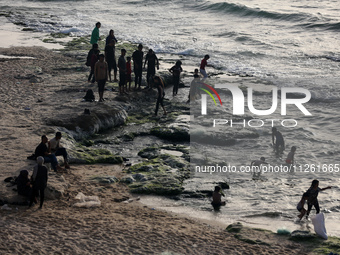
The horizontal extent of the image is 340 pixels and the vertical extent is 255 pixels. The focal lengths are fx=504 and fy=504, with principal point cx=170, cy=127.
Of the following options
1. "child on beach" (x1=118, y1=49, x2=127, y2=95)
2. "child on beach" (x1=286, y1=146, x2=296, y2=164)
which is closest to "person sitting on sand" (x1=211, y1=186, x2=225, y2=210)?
"child on beach" (x1=286, y1=146, x2=296, y2=164)

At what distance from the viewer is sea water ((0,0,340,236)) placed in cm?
1272

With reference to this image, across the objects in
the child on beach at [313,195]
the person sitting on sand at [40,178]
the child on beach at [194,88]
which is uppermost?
the child on beach at [194,88]

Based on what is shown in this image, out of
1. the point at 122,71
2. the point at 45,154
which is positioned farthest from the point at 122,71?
the point at 45,154

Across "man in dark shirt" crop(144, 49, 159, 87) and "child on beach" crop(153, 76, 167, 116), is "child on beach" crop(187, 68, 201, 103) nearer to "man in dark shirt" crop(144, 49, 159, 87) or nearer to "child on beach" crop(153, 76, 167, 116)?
"man in dark shirt" crop(144, 49, 159, 87)

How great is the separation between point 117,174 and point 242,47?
20.9 m

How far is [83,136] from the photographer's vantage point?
1580 cm

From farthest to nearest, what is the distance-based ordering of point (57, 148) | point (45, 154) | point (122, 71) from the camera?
point (122, 71)
point (57, 148)
point (45, 154)

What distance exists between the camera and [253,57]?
29766 millimetres

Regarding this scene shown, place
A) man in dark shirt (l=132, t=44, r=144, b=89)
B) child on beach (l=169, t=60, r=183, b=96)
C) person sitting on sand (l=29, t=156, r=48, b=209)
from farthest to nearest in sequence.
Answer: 1. child on beach (l=169, t=60, r=183, b=96)
2. man in dark shirt (l=132, t=44, r=144, b=89)
3. person sitting on sand (l=29, t=156, r=48, b=209)

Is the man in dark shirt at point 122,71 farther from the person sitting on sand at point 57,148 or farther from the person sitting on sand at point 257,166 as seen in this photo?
the person sitting on sand at point 257,166

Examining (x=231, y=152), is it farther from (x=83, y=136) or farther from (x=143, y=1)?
(x=143, y=1)

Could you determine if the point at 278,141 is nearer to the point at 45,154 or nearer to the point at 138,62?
the point at 138,62

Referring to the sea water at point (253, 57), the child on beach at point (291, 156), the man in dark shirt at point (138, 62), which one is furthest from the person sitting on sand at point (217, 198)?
the man in dark shirt at point (138, 62)

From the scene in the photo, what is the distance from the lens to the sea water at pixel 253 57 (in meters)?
12.7
